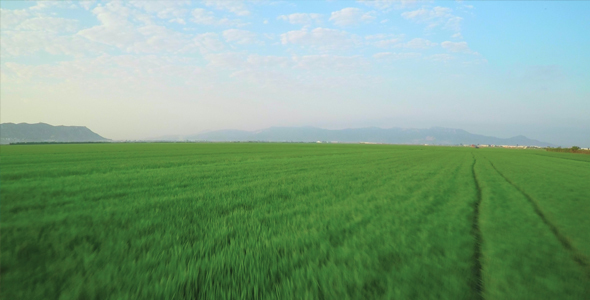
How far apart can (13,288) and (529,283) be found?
19.7ft

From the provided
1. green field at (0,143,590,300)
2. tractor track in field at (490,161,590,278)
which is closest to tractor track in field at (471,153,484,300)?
green field at (0,143,590,300)

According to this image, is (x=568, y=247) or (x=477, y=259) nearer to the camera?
(x=477, y=259)

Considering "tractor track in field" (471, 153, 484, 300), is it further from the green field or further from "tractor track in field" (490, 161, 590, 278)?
"tractor track in field" (490, 161, 590, 278)

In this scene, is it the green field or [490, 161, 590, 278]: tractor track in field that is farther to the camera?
→ [490, 161, 590, 278]: tractor track in field

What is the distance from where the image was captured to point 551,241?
4.86 m

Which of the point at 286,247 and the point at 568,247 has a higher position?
the point at 286,247

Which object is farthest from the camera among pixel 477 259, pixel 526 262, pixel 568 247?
pixel 568 247

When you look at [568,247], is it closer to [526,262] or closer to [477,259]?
[526,262]

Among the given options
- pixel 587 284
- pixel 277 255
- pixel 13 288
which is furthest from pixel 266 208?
pixel 587 284

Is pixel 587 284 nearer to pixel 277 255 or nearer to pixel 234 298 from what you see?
pixel 277 255

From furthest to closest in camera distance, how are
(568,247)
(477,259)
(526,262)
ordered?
(568,247) → (477,259) → (526,262)

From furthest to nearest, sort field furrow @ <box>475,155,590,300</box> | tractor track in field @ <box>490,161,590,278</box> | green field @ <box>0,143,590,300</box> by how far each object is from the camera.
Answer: tractor track in field @ <box>490,161,590,278</box>
field furrow @ <box>475,155,590,300</box>
green field @ <box>0,143,590,300</box>

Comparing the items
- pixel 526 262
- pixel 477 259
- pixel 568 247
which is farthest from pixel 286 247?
pixel 568 247

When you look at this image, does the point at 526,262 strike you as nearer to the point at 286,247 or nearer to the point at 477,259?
the point at 477,259
